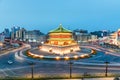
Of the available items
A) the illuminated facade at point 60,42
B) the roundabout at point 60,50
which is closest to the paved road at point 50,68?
the roundabout at point 60,50

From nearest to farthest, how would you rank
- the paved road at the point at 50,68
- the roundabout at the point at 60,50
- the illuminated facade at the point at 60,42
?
1. the paved road at the point at 50,68
2. the roundabout at the point at 60,50
3. the illuminated facade at the point at 60,42

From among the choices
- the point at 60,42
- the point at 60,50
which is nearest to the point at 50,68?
the point at 60,50

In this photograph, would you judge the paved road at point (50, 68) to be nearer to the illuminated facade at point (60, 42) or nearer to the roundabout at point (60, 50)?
the roundabout at point (60, 50)

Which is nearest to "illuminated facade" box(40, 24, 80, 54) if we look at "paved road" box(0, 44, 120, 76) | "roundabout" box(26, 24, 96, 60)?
"roundabout" box(26, 24, 96, 60)

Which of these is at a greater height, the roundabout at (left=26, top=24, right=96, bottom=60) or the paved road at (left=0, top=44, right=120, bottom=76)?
the roundabout at (left=26, top=24, right=96, bottom=60)

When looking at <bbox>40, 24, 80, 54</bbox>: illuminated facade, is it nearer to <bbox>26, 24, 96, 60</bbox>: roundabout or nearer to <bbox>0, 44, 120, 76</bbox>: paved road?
<bbox>26, 24, 96, 60</bbox>: roundabout

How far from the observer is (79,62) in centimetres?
5584

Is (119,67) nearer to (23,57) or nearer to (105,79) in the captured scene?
(105,79)

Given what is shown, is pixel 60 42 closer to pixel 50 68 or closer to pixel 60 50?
pixel 60 50

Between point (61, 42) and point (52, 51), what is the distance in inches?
150

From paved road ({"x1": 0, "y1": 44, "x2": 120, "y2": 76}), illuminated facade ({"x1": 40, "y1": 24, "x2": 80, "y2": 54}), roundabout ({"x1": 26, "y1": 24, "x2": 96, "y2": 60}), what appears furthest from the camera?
illuminated facade ({"x1": 40, "y1": 24, "x2": 80, "y2": 54})

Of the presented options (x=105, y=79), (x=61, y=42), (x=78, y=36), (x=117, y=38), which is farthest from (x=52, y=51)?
(x=78, y=36)

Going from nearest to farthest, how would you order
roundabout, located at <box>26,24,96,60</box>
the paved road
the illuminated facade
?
the paved road, roundabout, located at <box>26,24,96,60</box>, the illuminated facade

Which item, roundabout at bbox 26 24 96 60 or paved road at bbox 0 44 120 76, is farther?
roundabout at bbox 26 24 96 60
